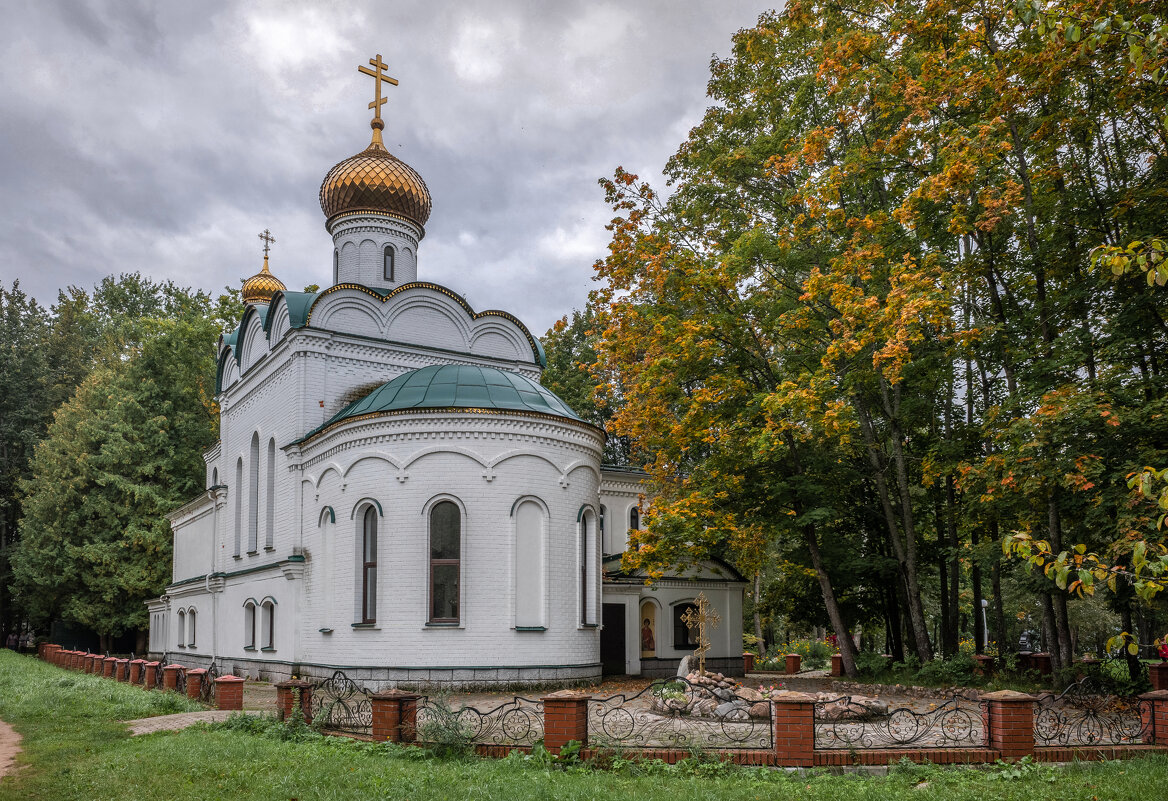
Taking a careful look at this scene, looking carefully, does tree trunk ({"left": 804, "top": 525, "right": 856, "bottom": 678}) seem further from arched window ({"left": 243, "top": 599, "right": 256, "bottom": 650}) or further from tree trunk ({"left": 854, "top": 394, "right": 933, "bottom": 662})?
arched window ({"left": 243, "top": 599, "right": 256, "bottom": 650})

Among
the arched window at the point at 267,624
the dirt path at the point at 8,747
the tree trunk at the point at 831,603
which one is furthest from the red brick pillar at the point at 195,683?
the tree trunk at the point at 831,603

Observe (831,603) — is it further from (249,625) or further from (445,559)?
(249,625)

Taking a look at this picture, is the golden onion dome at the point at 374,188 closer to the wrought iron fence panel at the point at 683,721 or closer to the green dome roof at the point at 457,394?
the green dome roof at the point at 457,394

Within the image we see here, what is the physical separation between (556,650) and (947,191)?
33.6 ft

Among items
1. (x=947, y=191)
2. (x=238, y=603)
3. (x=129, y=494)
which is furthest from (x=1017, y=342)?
(x=129, y=494)

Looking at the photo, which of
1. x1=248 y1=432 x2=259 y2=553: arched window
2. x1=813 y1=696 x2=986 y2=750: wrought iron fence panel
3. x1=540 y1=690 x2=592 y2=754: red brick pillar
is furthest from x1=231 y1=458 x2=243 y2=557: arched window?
x1=813 y1=696 x2=986 y2=750: wrought iron fence panel

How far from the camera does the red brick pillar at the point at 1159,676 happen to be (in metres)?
13.3

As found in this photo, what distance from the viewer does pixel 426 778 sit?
827cm

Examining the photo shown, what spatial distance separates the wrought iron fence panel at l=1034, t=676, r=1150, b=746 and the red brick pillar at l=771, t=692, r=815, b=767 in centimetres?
253

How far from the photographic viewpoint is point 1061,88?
13.3 metres

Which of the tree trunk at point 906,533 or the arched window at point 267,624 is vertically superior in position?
the tree trunk at point 906,533

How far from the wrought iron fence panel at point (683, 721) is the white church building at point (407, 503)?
3248mm

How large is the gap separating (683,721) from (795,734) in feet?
10.2

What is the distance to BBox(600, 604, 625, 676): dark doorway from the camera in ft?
66.3
